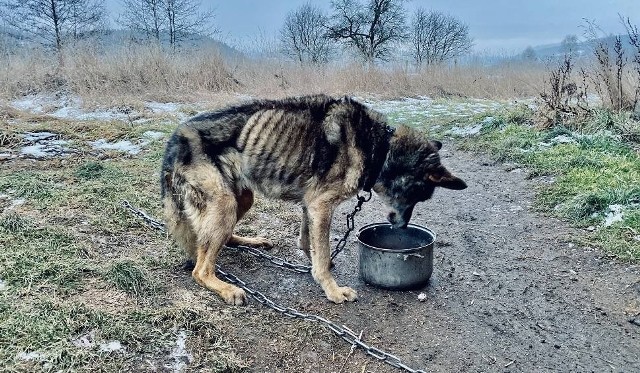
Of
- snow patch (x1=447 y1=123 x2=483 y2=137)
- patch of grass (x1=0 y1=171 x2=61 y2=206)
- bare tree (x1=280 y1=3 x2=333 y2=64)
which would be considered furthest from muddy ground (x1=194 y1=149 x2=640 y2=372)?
bare tree (x1=280 y1=3 x2=333 y2=64)

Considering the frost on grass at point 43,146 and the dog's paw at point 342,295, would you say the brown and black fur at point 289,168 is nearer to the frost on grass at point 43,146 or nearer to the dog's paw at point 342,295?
the dog's paw at point 342,295

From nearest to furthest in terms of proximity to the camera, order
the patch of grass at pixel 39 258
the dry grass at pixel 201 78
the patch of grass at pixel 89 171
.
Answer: the patch of grass at pixel 39 258, the patch of grass at pixel 89 171, the dry grass at pixel 201 78

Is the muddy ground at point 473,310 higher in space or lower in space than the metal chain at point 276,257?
lower

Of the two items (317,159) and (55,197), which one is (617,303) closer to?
(317,159)

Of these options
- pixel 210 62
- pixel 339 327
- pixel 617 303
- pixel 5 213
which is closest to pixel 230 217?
pixel 339 327

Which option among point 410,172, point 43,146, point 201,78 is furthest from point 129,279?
point 201,78

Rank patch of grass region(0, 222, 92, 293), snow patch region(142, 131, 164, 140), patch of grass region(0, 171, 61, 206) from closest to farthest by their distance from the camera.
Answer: patch of grass region(0, 222, 92, 293) → patch of grass region(0, 171, 61, 206) → snow patch region(142, 131, 164, 140)

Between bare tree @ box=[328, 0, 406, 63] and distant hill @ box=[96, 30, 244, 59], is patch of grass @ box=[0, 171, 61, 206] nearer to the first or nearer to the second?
distant hill @ box=[96, 30, 244, 59]

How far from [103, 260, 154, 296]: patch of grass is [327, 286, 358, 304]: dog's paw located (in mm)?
1381

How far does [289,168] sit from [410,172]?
99 cm

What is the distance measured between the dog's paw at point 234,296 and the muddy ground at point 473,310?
70mm

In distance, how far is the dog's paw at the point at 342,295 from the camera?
3713 mm

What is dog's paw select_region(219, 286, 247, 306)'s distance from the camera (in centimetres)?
359

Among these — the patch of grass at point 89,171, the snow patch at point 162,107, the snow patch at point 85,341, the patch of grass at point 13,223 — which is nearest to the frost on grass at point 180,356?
the snow patch at point 85,341
